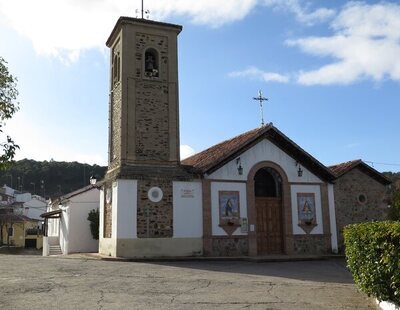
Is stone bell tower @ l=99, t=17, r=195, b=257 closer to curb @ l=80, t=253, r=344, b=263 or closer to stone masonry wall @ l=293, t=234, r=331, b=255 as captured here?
curb @ l=80, t=253, r=344, b=263

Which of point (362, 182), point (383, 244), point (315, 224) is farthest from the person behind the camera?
point (362, 182)

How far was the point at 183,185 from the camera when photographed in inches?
760

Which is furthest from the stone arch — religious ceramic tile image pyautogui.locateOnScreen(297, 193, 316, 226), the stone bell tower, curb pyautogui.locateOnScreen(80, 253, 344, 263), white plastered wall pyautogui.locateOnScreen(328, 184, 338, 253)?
the stone bell tower

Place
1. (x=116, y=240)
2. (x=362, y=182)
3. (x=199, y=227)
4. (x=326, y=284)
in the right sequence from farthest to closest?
(x=362, y=182) < (x=199, y=227) < (x=116, y=240) < (x=326, y=284)

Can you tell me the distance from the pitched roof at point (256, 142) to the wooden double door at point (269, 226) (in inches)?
91.2

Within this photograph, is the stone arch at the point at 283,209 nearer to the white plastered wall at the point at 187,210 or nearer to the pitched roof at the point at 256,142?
the pitched roof at the point at 256,142

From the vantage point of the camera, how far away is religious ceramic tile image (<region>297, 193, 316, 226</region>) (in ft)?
69.0

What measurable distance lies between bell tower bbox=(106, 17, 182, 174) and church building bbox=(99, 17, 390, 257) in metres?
0.04

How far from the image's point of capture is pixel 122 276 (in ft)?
40.7

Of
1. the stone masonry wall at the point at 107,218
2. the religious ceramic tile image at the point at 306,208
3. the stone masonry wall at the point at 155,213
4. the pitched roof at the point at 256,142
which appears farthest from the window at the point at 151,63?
the religious ceramic tile image at the point at 306,208

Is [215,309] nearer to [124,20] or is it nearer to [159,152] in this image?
[159,152]

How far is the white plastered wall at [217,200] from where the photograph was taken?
63.8 ft

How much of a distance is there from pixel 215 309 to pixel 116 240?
10425mm

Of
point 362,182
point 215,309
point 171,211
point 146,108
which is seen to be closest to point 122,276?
point 215,309
